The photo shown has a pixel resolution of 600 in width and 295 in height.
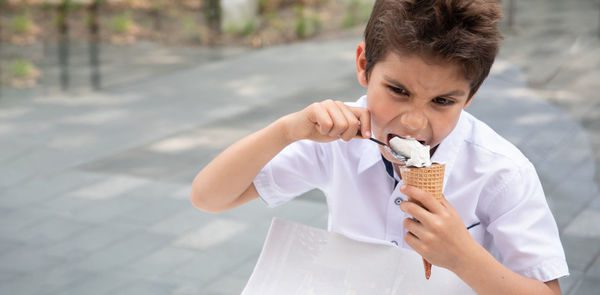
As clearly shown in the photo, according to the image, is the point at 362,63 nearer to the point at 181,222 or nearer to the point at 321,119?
the point at 321,119

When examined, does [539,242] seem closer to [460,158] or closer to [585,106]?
[460,158]

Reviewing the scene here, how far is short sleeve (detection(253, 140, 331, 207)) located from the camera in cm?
155

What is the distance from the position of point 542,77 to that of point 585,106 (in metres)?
0.51

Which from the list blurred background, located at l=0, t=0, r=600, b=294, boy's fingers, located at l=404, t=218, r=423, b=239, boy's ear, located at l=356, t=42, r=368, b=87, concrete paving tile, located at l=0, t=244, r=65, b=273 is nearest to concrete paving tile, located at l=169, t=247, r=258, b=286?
blurred background, located at l=0, t=0, r=600, b=294

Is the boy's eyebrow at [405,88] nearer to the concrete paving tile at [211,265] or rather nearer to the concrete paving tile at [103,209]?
the concrete paving tile at [211,265]

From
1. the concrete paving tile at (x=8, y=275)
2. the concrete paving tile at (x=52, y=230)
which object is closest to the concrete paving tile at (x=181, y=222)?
the concrete paving tile at (x=52, y=230)

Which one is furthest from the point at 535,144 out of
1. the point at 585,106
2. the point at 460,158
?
the point at 460,158

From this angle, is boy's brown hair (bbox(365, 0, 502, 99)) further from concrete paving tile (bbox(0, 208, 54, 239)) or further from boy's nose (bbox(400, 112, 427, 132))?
concrete paving tile (bbox(0, 208, 54, 239))

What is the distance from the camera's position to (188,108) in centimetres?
470

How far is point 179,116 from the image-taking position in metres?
4.54

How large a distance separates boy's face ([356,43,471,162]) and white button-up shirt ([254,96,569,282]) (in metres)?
0.13

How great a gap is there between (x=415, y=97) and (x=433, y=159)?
19 cm

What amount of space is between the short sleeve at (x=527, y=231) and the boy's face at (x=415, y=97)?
0.56 ft

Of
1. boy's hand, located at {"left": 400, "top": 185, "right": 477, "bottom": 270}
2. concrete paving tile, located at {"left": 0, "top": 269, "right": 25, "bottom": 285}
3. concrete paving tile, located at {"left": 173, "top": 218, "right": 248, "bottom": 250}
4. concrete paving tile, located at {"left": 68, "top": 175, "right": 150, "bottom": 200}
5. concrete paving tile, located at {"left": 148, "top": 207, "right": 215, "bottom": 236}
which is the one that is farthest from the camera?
concrete paving tile, located at {"left": 68, "top": 175, "right": 150, "bottom": 200}
